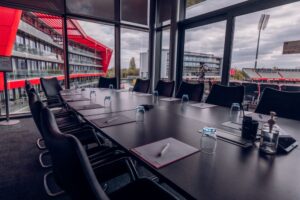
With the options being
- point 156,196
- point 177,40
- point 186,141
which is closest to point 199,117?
point 186,141

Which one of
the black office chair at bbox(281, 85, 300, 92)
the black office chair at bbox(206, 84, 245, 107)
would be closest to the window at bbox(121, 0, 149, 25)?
the black office chair at bbox(206, 84, 245, 107)

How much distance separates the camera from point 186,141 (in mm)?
1128

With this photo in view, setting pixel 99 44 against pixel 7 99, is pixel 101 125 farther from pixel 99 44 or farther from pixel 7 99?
pixel 99 44

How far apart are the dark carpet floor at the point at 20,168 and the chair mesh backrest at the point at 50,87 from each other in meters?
0.87

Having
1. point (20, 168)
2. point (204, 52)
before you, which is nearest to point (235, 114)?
point (20, 168)

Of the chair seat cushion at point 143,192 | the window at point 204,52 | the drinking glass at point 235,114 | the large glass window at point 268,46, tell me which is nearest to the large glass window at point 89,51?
the window at point 204,52

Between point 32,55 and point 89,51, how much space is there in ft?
5.35

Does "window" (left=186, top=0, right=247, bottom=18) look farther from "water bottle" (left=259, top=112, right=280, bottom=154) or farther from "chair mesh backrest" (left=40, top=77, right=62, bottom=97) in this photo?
"chair mesh backrest" (left=40, top=77, right=62, bottom=97)

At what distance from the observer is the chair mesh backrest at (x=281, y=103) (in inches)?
73.8

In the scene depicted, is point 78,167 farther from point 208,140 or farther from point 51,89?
point 51,89

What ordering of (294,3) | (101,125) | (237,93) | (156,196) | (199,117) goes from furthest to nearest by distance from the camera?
1. (294,3)
2. (237,93)
3. (199,117)
4. (101,125)
5. (156,196)

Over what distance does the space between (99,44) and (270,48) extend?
13.9ft

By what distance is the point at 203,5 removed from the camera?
4238 millimetres

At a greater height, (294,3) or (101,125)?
(294,3)
